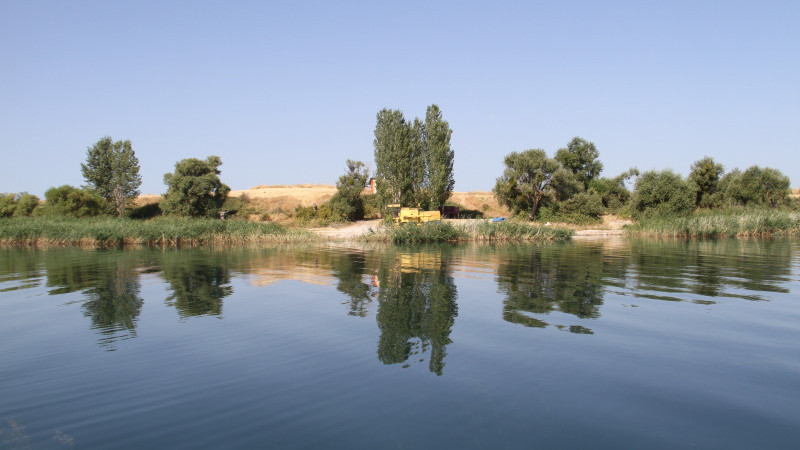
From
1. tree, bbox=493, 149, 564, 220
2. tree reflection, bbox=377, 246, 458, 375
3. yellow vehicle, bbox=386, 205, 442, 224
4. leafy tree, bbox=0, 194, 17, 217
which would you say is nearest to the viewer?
tree reflection, bbox=377, 246, 458, 375

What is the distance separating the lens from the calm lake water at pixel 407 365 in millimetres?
5480

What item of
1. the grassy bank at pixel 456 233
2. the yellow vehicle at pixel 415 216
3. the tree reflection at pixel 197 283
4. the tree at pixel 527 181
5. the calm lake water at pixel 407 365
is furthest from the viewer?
the tree at pixel 527 181

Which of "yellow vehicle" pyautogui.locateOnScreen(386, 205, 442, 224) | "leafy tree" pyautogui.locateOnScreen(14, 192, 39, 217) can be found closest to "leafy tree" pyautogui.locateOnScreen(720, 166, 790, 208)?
"yellow vehicle" pyautogui.locateOnScreen(386, 205, 442, 224)

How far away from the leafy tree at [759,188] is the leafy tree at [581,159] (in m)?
13.7

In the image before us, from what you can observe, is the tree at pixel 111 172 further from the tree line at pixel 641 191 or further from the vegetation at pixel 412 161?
the tree line at pixel 641 191

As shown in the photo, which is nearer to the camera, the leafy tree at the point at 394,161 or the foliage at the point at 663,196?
the foliage at the point at 663,196

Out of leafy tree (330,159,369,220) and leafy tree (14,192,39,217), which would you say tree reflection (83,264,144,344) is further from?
leafy tree (14,192,39,217)

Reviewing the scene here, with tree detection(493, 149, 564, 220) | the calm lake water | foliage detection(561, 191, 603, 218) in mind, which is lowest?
the calm lake water

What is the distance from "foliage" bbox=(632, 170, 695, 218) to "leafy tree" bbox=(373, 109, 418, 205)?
22373 millimetres

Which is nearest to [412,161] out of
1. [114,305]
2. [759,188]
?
[759,188]

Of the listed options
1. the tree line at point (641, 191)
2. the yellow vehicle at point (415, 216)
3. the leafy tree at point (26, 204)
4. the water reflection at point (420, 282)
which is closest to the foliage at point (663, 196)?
the tree line at point (641, 191)

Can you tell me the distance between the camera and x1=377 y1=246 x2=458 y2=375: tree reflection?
8445 millimetres

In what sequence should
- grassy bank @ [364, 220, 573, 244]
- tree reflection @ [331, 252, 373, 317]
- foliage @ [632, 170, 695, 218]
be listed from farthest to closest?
1. foliage @ [632, 170, 695, 218]
2. grassy bank @ [364, 220, 573, 244]
3. tree reflection @ [331, 252, 373, 317]

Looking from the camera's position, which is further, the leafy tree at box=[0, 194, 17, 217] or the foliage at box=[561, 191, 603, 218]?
the leafy tree at box=[0, 194, 17, 217]
